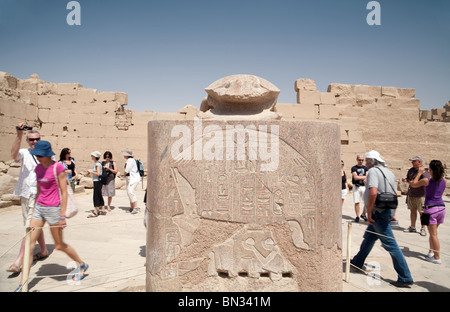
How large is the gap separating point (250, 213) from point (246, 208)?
0.05 m

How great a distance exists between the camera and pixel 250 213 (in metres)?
2.44

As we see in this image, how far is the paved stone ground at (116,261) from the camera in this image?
2.95 m

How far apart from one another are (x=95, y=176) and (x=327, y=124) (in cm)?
503

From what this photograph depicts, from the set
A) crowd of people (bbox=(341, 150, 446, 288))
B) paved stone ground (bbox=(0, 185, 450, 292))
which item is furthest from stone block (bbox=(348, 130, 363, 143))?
crowd of people (bbox=(341, 150, 446, 288))

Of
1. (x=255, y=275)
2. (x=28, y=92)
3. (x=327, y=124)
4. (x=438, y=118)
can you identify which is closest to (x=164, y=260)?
(x=255, y=275)

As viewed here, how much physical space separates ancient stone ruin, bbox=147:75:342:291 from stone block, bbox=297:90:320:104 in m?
8.00

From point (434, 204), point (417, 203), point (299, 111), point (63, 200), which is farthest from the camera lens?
point (299, 111)

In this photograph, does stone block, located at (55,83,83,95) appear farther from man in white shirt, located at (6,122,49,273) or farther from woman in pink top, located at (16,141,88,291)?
woman in pink top, located at (16,141,88,291)

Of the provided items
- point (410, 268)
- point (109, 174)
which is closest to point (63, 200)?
point (109, 174)

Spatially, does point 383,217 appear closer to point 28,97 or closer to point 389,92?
point 389,92

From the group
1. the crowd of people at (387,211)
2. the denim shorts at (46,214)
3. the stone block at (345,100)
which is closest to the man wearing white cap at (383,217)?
the crowd of people at (387,211)

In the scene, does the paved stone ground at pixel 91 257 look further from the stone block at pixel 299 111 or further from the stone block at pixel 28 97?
the stone block at pixel 299 111

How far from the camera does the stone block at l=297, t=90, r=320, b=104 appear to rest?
33.1 feet
